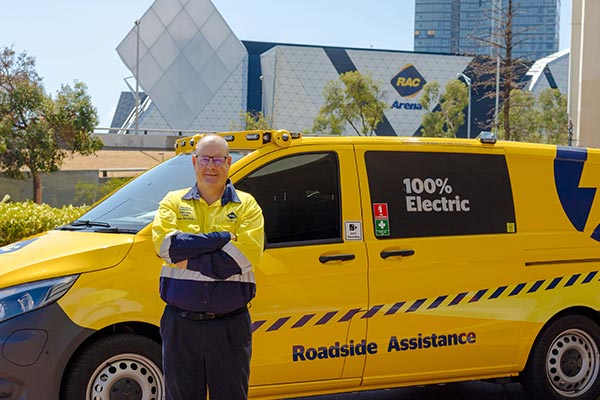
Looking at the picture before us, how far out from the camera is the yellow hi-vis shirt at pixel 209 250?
3225 mm

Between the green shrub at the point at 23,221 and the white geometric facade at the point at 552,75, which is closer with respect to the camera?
the green shrub at the point at 23,221

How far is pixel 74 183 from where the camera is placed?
27.2m

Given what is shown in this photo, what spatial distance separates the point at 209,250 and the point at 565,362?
3.28m

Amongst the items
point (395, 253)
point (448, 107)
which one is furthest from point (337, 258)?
point (448, 107)

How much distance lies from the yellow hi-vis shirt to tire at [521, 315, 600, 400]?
9.11ft

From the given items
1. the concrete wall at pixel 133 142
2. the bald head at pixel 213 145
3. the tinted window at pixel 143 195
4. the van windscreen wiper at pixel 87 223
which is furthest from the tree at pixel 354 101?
A: the bald head at pixel 213 145

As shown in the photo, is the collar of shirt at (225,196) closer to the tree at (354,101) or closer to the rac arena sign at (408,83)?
the tree at (354,101)

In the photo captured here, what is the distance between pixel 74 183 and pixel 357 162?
2390 cm

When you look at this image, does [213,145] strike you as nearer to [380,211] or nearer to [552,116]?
[380,211]

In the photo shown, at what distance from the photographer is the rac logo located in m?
86.1

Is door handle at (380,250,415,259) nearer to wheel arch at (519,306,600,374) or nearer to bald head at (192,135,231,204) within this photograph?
wheel arch at (519,306,600,374)

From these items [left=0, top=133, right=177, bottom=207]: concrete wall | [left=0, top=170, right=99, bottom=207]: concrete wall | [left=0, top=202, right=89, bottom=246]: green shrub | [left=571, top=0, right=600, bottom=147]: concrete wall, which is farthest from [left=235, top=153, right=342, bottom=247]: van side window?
[left=571, top=0, right=600, bottom=147]: concrete wall

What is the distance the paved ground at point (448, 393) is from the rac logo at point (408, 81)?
3220 inches

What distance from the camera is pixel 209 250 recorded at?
127 inches
